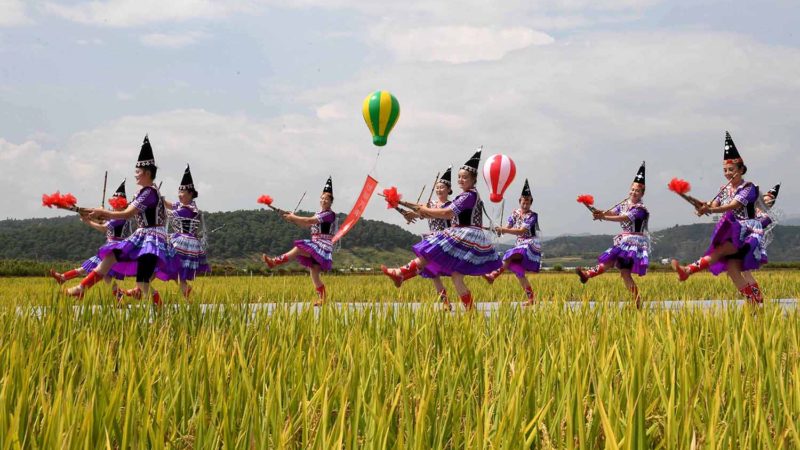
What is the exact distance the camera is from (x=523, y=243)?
978 cm

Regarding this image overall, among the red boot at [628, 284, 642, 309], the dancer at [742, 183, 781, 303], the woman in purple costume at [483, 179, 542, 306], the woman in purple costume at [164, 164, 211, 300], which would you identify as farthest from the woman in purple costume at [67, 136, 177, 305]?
the dancer at [742, 183, 781, 303]

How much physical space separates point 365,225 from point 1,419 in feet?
258

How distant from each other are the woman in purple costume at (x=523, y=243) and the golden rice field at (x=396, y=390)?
16.3ft

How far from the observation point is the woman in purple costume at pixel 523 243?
9477 millimetres

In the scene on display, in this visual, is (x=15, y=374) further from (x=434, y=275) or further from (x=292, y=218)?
(x=292, y=218)

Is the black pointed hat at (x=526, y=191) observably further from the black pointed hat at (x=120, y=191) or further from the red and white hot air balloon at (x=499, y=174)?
the black pointed hat at (x=120, y=191)

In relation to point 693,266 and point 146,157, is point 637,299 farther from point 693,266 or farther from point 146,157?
point 146,157

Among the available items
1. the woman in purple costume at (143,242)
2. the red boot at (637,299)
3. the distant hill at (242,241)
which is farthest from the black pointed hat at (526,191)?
the distant hill at (242,241)

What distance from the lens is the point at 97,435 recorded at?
1.95m

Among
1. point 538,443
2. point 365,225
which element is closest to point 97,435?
point 538,443

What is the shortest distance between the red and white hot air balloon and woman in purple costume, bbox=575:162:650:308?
2.58 metres

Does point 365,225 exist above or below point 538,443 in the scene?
above

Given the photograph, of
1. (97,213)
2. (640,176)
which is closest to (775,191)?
(640,176)

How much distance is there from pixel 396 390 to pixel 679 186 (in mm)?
4868
